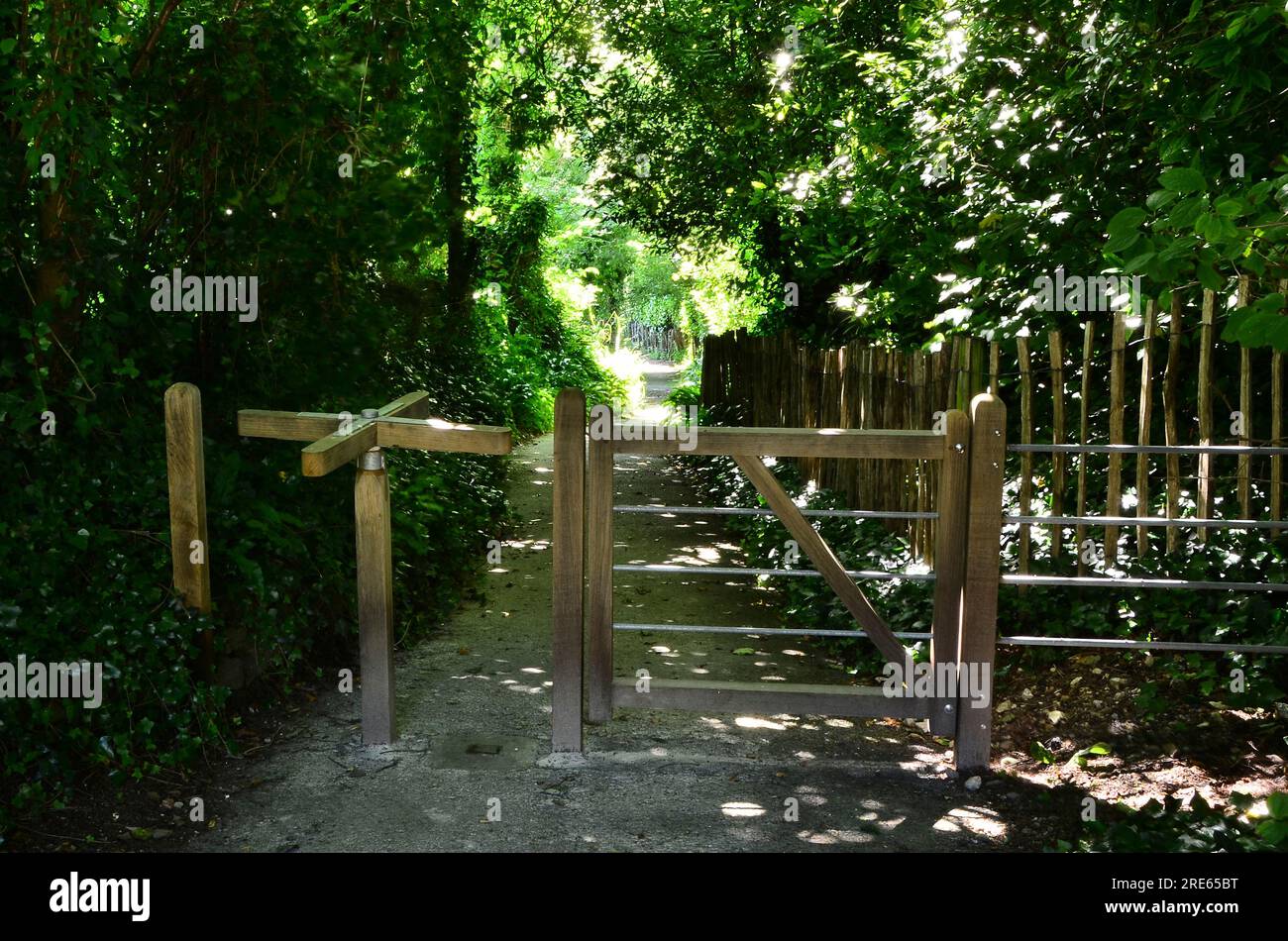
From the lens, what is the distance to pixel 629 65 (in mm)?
15742

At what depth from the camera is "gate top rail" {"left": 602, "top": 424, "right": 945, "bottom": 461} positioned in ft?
16.3

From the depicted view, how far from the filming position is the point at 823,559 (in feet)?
16.6

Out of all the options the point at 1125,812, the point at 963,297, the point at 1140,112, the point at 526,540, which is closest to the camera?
the point at 1125,812

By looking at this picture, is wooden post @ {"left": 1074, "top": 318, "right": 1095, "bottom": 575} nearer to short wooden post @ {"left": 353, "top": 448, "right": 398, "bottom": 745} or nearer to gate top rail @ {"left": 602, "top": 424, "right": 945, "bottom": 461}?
gate top rail @ {"left": 602, "top": 424, "right": 945, "bottom": 461}

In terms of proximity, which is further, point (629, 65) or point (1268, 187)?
point (629, 65)

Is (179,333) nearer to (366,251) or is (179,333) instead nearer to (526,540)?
(366,251)

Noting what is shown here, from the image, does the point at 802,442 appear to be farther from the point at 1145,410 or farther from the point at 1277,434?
the point at 1277,434

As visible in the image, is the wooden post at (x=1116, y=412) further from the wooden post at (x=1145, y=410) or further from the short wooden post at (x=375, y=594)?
the short wooden post at (x=375, y=594)

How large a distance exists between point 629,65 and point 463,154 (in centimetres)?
440

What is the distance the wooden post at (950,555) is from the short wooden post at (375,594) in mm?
2513

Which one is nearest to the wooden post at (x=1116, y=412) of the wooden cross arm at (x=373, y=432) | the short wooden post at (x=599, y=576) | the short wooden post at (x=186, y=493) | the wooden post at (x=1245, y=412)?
the wooden post at (x=1245, y=412)

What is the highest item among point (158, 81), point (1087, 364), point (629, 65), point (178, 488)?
point (629, 65)

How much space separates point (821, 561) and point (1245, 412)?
2508mm

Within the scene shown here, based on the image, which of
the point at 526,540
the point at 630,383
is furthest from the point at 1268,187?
the point at 630,383
